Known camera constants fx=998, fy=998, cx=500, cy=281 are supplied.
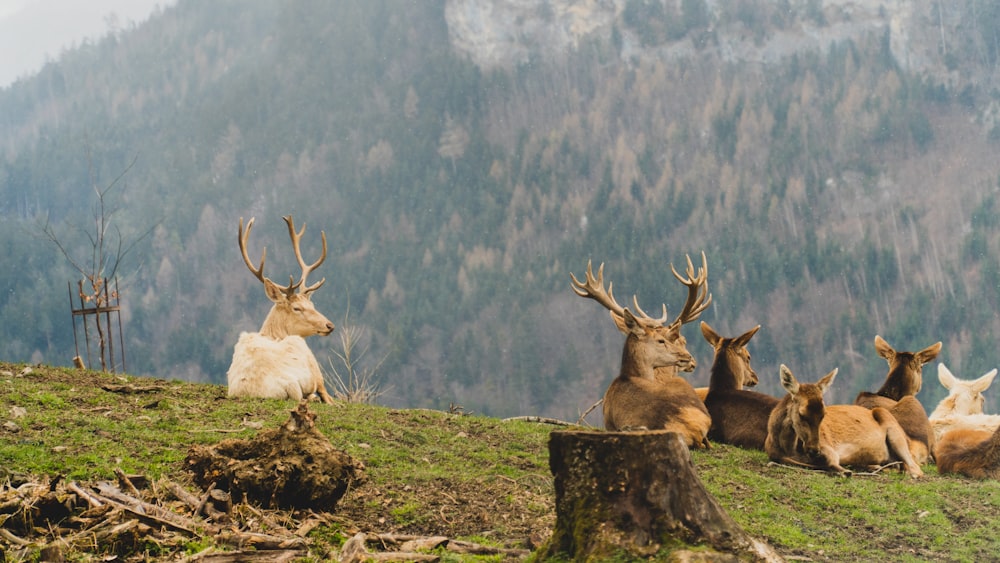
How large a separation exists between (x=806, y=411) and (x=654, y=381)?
2.43 meters

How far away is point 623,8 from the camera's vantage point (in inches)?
3593

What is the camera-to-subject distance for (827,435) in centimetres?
918

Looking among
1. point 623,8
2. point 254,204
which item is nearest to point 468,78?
point 623,8

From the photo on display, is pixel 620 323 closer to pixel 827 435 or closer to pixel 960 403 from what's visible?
pixel 827 435

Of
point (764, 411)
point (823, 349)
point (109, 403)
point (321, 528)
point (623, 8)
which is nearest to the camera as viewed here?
point (321, 528)

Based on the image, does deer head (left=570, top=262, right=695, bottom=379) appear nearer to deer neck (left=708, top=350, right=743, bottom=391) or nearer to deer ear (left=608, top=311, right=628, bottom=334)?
deer ear (left=608, top=311, right=628, bottom=334)

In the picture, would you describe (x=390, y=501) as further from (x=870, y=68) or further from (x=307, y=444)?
(x=870, y=68)

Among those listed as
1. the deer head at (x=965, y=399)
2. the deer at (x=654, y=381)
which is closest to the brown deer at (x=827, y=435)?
the deer at (x=654, y=381)

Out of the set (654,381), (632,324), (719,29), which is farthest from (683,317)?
(719,29)

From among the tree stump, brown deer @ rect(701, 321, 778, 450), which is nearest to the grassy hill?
brown deer @ rect(701, 321, 778, 450)

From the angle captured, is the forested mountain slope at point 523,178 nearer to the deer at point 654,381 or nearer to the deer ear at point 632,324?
the deer at point 654,381

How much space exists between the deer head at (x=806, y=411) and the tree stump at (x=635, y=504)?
4959mm

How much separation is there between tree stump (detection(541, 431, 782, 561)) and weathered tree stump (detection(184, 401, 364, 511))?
1794 millimetres

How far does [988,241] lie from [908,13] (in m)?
24.7
